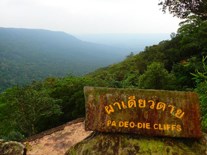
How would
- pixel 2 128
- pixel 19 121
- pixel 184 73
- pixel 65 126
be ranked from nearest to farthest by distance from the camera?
pixel 65 126 < pixel 19 121 < pixel 2 128 < pixel 184 73

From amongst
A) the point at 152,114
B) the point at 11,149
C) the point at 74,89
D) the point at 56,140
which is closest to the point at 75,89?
the point at 74,89

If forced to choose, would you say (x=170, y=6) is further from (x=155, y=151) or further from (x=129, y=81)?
(x=155, y=151)

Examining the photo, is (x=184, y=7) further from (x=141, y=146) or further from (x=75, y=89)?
(x=141, y=146)

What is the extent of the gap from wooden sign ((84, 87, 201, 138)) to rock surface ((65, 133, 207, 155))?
23 centimetres

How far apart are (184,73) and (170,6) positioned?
19.5 ft

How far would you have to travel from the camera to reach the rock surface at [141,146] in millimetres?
9320

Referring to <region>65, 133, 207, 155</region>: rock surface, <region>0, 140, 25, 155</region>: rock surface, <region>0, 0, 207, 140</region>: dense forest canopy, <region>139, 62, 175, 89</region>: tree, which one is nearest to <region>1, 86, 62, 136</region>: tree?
<region>0, 0, 207, 140</region>: dense forest canopy

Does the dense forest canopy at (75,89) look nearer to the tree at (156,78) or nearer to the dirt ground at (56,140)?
the tree at (156,78)

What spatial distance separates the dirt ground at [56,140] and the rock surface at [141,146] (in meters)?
8.49

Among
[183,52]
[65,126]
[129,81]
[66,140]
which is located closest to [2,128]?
[65,126]

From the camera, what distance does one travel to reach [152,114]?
31.1ft

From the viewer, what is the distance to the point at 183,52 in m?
34.3

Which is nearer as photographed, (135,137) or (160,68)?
(135,137)

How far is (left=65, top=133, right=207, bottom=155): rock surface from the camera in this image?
367 inches
